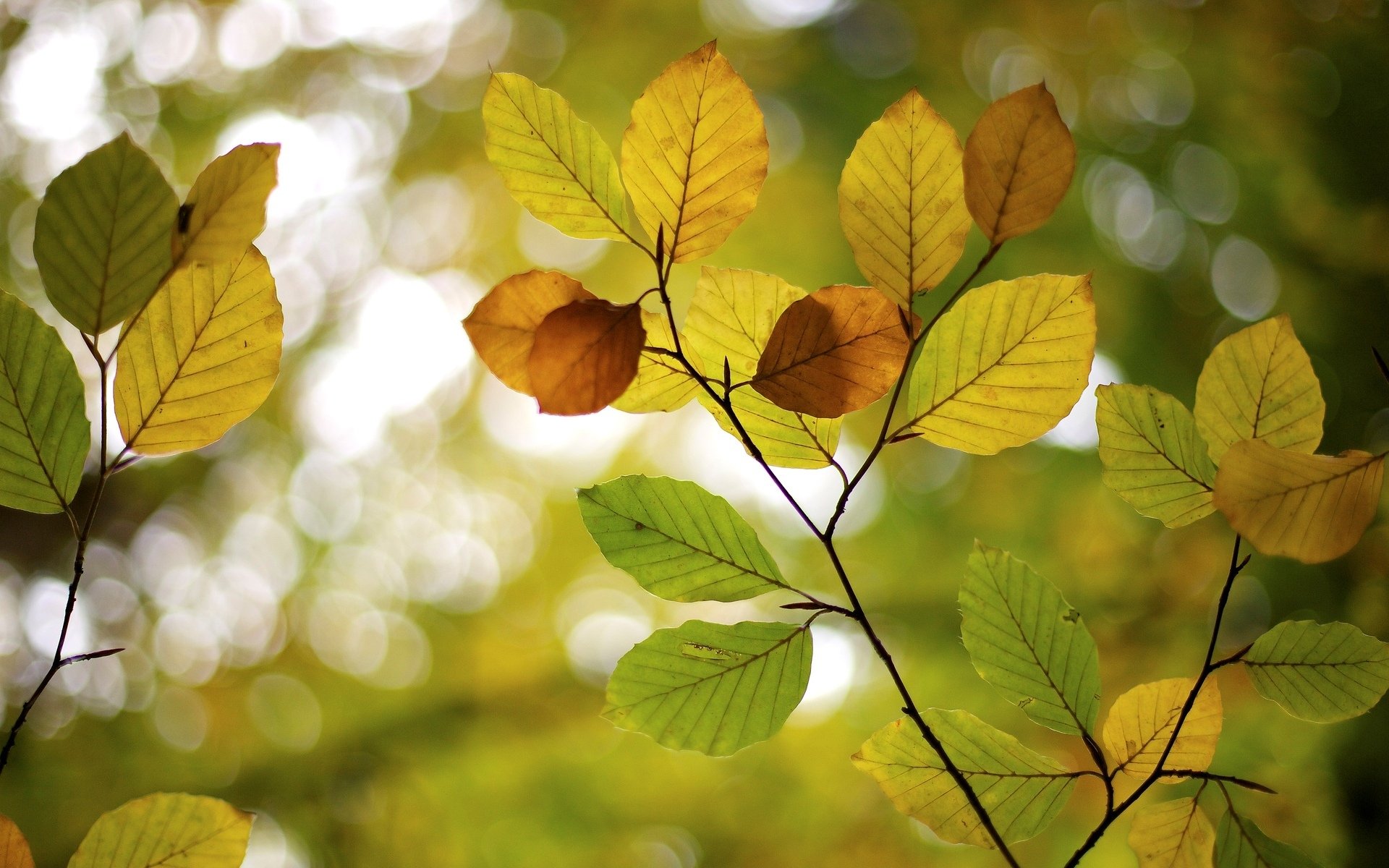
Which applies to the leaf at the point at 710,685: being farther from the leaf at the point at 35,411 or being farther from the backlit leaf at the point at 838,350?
the leaf at the point at 35,411

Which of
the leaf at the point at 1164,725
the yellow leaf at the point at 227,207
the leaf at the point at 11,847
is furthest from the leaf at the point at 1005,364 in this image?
the leaf at the point at 11,847

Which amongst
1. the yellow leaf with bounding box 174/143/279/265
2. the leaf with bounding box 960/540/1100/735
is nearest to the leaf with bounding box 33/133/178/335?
the yellow leaf with bounding box 174/143/279/265

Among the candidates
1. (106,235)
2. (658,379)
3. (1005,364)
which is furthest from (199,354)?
(1005,364)

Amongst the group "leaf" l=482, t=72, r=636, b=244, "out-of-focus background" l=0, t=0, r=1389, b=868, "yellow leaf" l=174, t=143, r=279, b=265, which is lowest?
"out-of-focus background" l=0, t=0, r=1389, b=868

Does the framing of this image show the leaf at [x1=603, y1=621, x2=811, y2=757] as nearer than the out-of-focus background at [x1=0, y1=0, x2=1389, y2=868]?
Yes

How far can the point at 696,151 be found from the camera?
10.9 inches

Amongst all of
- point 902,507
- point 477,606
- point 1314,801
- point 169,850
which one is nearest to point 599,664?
point 477,606

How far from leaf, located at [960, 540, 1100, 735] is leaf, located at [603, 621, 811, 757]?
0.07m

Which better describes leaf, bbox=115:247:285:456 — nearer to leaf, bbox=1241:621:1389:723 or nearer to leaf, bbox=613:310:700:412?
leaf, bbox=613:310:700:412

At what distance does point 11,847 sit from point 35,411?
153mm

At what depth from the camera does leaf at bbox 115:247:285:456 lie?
0.88 feet

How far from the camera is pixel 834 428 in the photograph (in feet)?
1.03

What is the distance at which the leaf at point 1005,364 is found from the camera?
0.87ft

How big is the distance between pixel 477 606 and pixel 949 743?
1.81 meters
